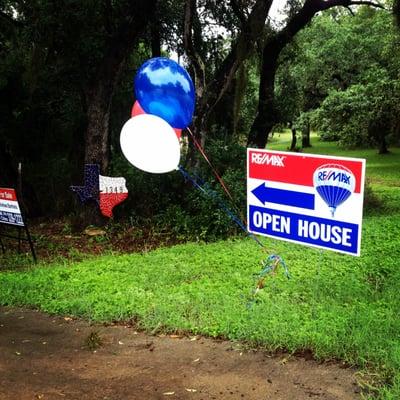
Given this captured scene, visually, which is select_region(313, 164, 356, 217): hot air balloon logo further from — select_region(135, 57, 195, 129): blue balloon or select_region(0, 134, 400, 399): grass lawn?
select_region(135, 57, 195, 129): blue balloon

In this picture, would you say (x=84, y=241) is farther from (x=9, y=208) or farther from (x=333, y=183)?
(x=333, y=183)

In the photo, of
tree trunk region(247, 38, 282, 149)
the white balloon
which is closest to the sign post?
→ the white balloon

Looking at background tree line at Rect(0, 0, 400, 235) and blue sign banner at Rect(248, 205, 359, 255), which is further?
background tree line at Rect(0, 0, 400, 235)

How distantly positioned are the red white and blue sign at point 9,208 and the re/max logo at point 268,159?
3.79m

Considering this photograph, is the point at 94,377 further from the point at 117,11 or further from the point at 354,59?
the point at 354,59

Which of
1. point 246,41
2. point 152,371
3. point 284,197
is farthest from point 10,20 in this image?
point 152,371

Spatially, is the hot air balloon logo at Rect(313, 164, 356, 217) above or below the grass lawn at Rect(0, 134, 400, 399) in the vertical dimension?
above

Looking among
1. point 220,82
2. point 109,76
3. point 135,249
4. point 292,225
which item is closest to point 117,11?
point 109,76

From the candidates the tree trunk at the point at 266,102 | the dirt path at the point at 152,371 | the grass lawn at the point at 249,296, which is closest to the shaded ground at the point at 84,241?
the grass lawn at the point at 249,296

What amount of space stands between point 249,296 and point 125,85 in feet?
29.9

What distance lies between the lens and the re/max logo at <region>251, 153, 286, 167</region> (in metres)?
4.38

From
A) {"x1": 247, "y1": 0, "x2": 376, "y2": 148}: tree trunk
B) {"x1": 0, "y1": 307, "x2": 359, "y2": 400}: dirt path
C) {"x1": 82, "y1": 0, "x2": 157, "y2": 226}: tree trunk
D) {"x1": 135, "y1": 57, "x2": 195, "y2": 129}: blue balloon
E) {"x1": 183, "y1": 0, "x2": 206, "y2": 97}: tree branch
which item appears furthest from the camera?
{"x1": 247, "y1": 0, "x2": 376, "y2": 148}: tree trunk

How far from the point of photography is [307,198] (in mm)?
4246

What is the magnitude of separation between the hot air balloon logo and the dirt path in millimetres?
1313
